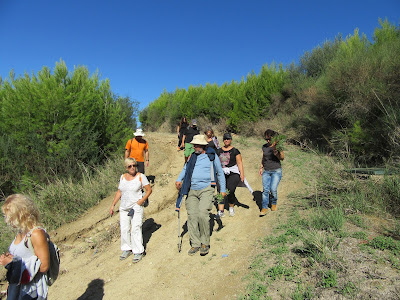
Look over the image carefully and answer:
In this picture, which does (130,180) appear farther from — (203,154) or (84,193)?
(84,193)

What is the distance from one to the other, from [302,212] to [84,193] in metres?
7.19

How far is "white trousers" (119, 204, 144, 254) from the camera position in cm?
517

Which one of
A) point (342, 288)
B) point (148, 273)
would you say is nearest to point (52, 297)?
point (148, 273)

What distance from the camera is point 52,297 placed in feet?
16.1

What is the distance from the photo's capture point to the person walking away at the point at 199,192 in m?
4.95

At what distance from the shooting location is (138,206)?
5.16 meters

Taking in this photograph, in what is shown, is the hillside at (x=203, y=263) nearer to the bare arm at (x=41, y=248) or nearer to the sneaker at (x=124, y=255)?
the sneaker at (x=124, y=255)

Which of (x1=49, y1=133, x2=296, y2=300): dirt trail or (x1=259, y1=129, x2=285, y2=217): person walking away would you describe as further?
(x1=259, y1=129, x2=285, y2=217): person walking away

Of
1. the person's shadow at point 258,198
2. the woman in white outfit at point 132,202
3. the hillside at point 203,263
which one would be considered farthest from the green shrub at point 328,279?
the person's shadow at point 258,198

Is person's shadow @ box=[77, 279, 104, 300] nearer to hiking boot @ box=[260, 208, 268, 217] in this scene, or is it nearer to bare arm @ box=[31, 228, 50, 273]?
bare arm @ box=[31, 228, 50, 273]

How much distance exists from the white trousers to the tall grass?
13.5 feet

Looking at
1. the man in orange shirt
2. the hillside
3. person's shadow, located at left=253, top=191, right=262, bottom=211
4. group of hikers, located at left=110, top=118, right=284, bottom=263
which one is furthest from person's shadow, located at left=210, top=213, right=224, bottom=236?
the man in orange shirt

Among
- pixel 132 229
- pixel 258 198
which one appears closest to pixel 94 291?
pixel 132 229

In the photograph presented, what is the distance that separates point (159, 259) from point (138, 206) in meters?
1.08
